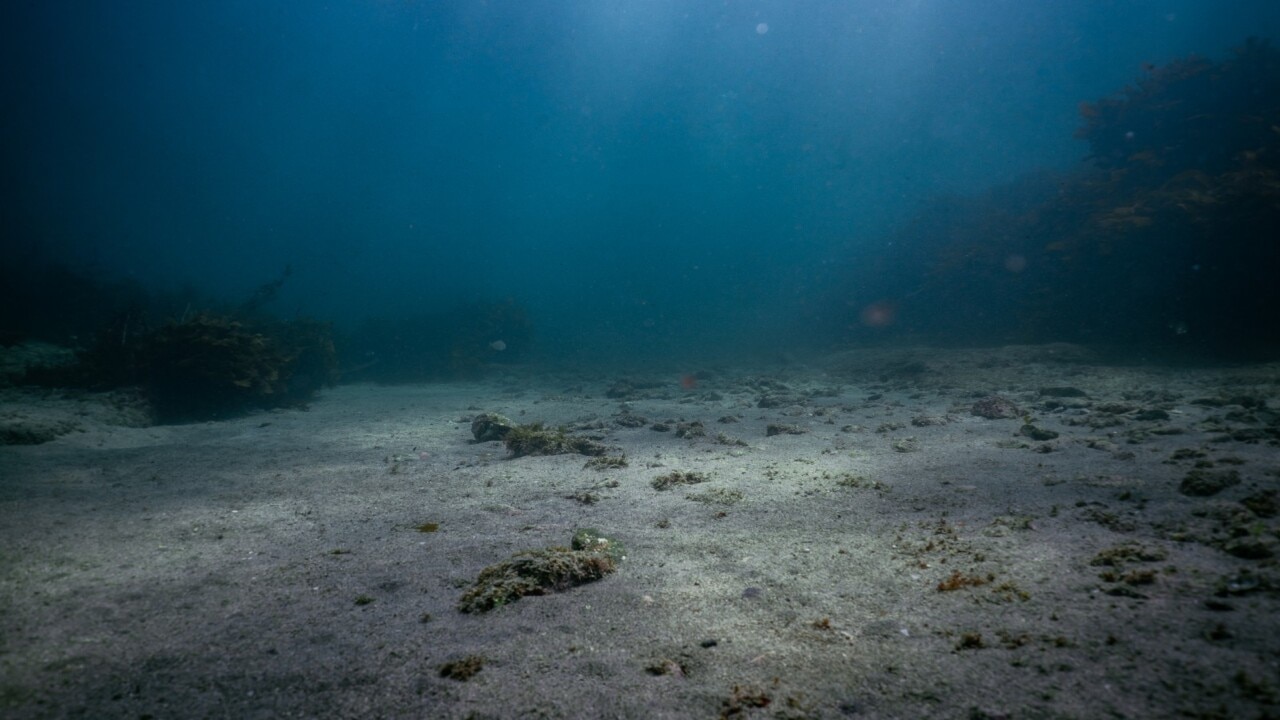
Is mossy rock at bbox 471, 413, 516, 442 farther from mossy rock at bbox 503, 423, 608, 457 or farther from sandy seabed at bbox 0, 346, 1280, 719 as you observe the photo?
sandy seabed at bbox 0, 346, 1280, 719

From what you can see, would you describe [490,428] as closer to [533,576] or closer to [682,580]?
[533,576]

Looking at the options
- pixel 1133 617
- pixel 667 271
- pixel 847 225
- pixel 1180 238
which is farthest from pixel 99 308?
pixel 847 225

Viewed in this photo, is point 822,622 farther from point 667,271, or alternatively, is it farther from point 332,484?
point 667,271

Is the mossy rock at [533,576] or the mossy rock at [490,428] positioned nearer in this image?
the mossy rock at [533,576]

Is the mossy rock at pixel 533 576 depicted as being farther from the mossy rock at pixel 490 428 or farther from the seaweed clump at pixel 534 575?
the mossy rock at pixel 490 428

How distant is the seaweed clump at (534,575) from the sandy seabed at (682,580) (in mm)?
118

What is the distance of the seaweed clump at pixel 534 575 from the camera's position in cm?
339

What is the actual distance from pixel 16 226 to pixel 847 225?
626 ft

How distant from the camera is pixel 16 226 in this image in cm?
5341

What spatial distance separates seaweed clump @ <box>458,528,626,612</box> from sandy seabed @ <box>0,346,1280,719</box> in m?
0.12

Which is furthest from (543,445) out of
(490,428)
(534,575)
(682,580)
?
(682,580)

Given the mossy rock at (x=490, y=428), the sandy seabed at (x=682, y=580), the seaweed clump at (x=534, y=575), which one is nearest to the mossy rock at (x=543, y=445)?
the sandy seabed at (x=682, y=580)

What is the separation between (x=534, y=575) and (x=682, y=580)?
118 centimetres

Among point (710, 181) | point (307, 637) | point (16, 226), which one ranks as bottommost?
point (307, 637)
